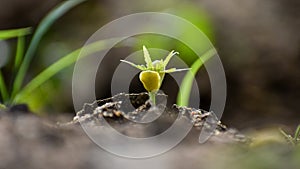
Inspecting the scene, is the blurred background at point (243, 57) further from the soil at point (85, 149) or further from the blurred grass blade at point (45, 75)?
the soil at point (85, 149)

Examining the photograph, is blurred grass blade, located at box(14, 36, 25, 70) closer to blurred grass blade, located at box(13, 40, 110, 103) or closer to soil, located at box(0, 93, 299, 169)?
blurred grass blade, located at box(13, 40, 110, 103)

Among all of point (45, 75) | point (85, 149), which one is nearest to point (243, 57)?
point (45, 75)

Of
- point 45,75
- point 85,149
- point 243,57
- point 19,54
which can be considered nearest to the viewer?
point 85,149

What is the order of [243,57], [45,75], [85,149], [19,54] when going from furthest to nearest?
[243,57] < [19,54] < [45,75] < [85,149]

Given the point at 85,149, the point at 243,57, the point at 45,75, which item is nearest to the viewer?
the point at 85,149

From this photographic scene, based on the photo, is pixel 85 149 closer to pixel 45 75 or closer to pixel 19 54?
pixel 45 75

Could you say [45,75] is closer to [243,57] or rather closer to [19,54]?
[19,54]

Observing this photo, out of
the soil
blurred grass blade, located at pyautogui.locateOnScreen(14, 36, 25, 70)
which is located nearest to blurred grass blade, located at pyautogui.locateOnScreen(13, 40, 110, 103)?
blurred grass blade, located at pyautogui.locateOnScreen(14, 36, 25, 70)

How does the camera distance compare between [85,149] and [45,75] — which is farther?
[45,75]

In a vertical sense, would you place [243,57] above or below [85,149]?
above

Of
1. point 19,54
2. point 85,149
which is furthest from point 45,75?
point 85,149

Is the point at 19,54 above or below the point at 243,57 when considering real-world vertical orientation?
below
